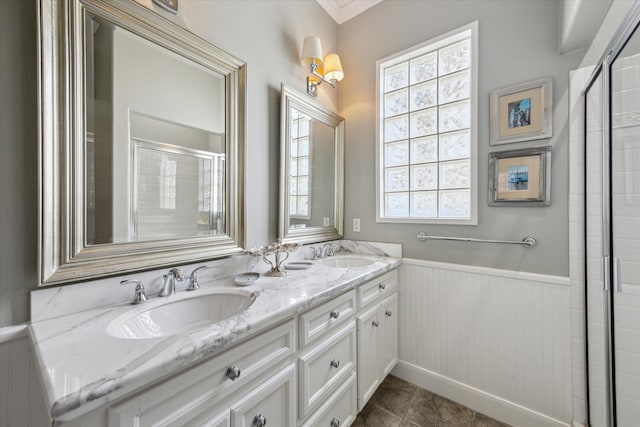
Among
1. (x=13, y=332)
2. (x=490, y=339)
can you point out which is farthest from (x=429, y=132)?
(x=13, y=332)

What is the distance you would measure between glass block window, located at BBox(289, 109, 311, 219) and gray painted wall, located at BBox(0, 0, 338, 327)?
0.43 feet

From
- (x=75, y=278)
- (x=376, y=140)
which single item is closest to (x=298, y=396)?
(x=75, y=278)

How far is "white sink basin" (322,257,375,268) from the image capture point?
193cm

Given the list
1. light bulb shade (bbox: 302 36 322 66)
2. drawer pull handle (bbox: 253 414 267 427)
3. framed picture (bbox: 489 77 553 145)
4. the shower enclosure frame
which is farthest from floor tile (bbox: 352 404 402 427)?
light bulb shade (bbox: 302 36 322 66)

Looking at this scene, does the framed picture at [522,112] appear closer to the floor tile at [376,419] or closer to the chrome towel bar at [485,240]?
the chrome towel bar at [485,240]

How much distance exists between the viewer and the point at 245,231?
1.47m

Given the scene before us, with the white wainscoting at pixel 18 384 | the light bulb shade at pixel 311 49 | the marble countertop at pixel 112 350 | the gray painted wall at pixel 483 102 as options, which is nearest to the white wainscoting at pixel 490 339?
the gray painted wall at pixel 483 102

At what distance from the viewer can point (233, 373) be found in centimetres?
80

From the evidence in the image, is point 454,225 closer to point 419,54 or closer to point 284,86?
point 419,54

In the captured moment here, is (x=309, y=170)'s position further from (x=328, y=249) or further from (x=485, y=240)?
(x=485, y=240)

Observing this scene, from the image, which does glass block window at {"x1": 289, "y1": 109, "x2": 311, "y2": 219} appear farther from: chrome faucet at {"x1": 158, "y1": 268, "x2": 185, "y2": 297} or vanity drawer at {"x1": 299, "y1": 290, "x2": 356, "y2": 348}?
chrome faucet at {"x1": 158, "y1": 268, "x2": 185, "y2": 297}

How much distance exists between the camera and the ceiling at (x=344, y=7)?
84.4 inches

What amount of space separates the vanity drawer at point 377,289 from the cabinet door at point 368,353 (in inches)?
2.5

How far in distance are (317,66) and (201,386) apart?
2053 millimetres
